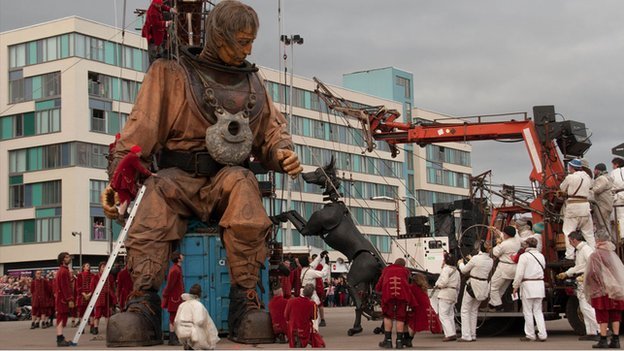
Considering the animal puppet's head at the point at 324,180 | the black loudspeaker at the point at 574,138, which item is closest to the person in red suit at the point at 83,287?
the animal puppet's head at the point at 324,180

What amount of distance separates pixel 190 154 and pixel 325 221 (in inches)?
160

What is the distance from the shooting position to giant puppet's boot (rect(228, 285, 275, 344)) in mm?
12914

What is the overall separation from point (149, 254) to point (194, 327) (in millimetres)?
1567

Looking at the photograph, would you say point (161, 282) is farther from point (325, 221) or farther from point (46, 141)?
point (46, 141)

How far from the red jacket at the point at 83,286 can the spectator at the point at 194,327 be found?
1060 cm

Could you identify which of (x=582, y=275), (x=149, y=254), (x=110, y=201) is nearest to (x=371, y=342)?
(x=582, y=275)

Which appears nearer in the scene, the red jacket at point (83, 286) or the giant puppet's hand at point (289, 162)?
the giant puppet's hand at point (289, 162)

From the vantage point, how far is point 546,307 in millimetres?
15914

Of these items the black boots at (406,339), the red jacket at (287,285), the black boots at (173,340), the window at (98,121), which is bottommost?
the black boots at (406,339)

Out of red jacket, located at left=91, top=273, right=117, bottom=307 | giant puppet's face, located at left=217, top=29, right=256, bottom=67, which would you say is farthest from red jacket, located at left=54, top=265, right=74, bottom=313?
giant puppet's face, located at left=217, top=29, right=256, bottom=67

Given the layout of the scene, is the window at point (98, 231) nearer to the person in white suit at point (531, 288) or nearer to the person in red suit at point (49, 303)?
the person in red suit at point (49, 303)

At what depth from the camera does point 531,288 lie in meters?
14.5

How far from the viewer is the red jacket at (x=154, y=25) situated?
15031 millimetres

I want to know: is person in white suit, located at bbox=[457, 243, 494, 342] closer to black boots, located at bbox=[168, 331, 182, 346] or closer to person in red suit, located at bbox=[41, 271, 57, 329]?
black boots, located at bbox=[168, 331, 182, 346]
